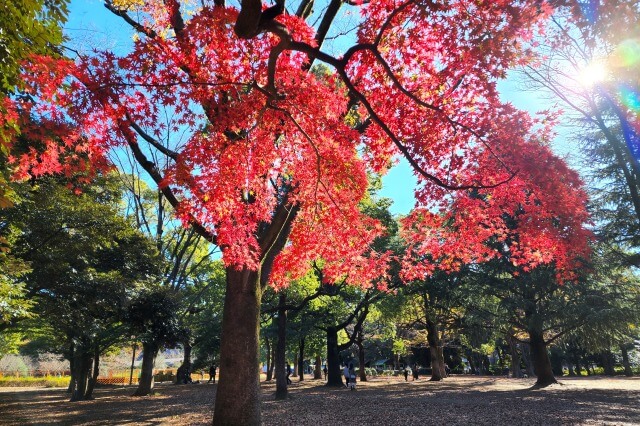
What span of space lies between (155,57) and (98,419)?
460 inches

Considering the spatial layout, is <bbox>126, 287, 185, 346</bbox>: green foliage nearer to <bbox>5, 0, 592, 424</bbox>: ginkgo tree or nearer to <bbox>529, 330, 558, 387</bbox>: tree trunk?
<bbox>5, 0, 592, 424</bbox>: ginkgo tree

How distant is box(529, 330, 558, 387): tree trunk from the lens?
→ 20.4 meters

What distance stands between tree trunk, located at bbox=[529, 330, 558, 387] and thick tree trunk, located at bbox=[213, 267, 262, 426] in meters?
18.6

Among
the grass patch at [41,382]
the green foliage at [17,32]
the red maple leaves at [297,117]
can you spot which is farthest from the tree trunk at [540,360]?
the grass patch at [41,382]

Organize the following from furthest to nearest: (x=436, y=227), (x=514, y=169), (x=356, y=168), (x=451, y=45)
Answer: (x=436, y=227) < (x=356, y=168) < (x=514, y=169) < (x=451, y=45)

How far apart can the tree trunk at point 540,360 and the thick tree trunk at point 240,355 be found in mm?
18604

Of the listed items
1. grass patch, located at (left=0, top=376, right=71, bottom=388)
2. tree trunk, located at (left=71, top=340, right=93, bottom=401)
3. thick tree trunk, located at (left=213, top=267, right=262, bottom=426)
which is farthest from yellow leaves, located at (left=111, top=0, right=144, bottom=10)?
→ grass patch, located at (left=0, top=376, right=71, bottom=388)

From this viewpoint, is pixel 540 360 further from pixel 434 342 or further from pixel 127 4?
pixel 127 4

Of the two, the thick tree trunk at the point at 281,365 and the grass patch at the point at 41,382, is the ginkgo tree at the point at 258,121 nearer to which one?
the thick tree trunk at the point at 281,365

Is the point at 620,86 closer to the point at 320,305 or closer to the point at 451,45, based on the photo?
the point at 451,45

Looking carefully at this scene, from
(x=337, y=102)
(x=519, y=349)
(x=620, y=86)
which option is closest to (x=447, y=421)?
(x=337, y=102)

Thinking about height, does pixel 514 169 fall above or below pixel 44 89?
below

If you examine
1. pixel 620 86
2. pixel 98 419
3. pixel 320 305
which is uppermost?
pixel 620 86

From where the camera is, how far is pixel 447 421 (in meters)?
10.1
